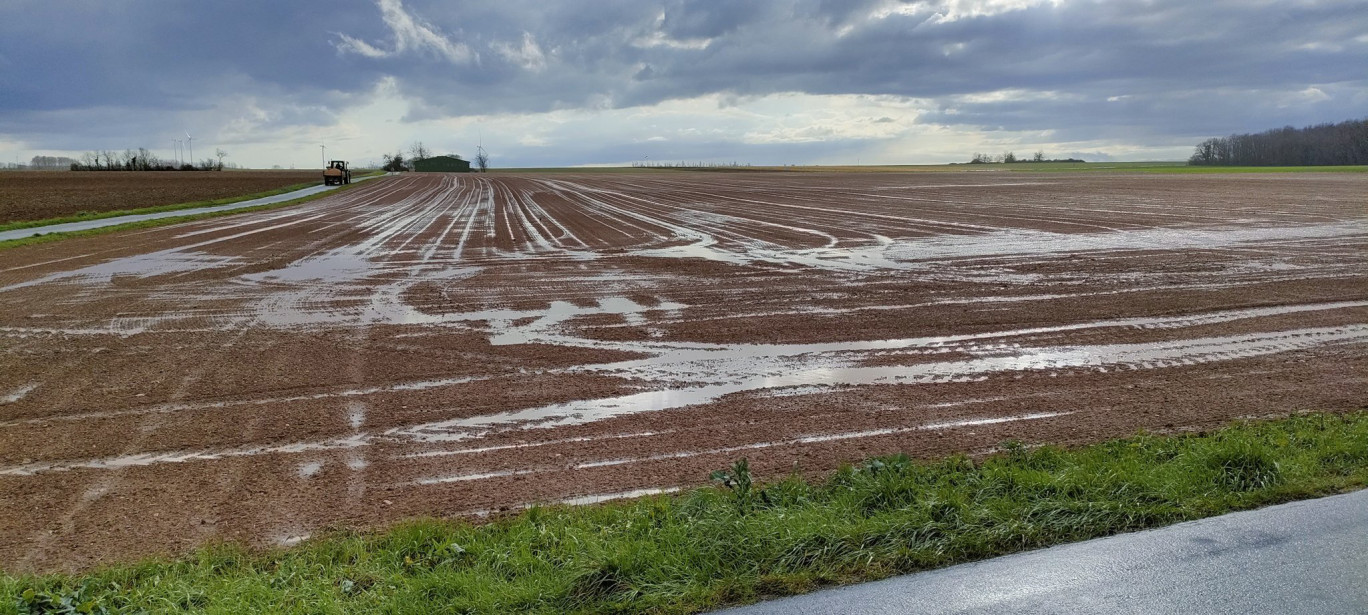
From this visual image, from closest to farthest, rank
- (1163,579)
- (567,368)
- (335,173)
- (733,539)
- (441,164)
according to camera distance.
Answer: (1163,579)
(733,539)
(567,368)
(335,173)
(441,164)

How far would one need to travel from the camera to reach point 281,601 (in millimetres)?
3977

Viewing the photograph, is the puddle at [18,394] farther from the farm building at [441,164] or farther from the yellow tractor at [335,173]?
the farm building at [441,164]

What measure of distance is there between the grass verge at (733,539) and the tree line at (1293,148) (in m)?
119

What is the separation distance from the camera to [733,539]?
14.7 ft

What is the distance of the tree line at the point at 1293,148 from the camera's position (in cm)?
10200

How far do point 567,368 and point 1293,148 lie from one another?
131 meters

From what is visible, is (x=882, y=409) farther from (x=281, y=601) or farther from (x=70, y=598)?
(x=70, y=598)

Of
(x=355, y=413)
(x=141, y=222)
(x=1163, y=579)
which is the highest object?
(x=141, y=222)

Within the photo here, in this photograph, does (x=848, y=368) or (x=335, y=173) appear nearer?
(x=848, y=368)

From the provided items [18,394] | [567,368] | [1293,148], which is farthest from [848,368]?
[1293,148]

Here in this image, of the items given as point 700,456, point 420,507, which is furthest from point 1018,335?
point 420,507

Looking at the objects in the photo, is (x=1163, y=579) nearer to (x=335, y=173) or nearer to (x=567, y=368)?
(x=567, y=368)

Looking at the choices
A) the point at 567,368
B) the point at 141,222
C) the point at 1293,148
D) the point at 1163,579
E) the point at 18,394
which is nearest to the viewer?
the point at 1163,579

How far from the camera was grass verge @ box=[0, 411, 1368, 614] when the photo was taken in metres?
4.04
